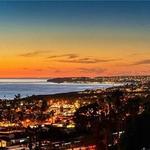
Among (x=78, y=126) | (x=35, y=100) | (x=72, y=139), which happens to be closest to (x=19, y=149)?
(x=72, y=139)

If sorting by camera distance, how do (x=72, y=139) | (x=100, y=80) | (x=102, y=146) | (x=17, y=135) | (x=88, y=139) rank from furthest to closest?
(x=100, y=80) → (x=17, y=135) → (x=72, y=139) → (x=88, y=139) → (x=102, y=146)

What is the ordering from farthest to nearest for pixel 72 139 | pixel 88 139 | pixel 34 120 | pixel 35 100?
pixel 35 100
pixel 34 120
pixel 72 139
pixel 88 139

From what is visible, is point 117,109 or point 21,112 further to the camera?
point 21,112

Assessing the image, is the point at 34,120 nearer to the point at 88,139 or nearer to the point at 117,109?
the point at 117,109

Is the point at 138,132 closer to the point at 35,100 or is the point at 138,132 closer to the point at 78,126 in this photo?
the point at 78,126

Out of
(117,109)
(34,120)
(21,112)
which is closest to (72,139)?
(117,109)

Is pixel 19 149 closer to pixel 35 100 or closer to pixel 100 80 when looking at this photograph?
pixel 35 100

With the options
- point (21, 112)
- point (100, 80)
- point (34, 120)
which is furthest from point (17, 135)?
point (100, 80)

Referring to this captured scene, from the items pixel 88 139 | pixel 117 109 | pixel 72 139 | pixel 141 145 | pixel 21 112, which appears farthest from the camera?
pixel 21 112

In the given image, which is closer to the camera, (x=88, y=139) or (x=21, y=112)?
(x=88, y=139)

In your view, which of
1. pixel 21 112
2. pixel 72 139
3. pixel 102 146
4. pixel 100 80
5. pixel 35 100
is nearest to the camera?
pixel 102 146
